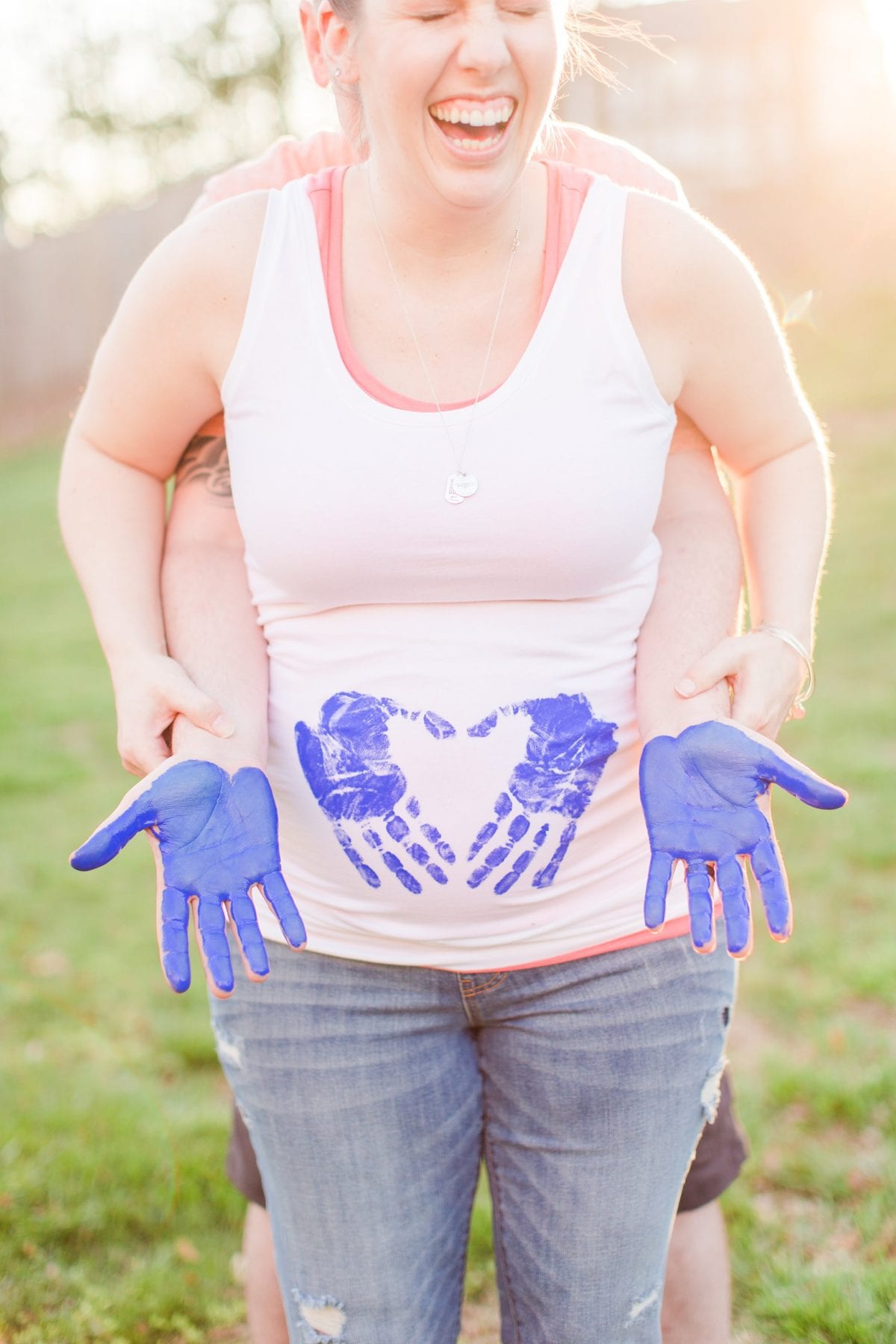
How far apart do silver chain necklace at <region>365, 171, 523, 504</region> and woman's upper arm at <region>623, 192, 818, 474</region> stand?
0.15 meters

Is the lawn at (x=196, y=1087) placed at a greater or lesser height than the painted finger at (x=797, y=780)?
lesser

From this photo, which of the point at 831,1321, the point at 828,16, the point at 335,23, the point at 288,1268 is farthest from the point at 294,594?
the point at 828,16

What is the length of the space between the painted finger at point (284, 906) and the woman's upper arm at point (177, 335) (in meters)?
0.63

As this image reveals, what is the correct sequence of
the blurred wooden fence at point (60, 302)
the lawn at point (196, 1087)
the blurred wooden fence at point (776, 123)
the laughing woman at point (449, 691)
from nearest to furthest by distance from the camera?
the laughing woman at point (449, 691)
the lawn at point (196, 1087)
the blurred wooden fence at point (776, 123)
the blurred wooden fence at point (60, 302)

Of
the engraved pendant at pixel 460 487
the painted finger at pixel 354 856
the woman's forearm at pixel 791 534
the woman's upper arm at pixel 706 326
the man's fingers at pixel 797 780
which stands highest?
the woman's upper arm at pixel 706 326

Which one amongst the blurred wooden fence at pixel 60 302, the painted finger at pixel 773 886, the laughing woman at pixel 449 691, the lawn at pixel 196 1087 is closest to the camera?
the painted finger at pixel 773 886

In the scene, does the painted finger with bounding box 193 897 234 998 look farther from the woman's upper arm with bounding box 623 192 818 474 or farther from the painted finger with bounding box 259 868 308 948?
the woman's upper arm with bounding box 623 192 818 474

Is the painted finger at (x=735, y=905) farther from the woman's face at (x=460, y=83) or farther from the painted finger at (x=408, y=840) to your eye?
the woman's face at (x=460, y=83)

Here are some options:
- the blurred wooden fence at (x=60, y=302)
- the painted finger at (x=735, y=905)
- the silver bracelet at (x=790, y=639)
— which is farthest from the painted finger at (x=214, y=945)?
the blurred wooden fence at (x=60, y=302)

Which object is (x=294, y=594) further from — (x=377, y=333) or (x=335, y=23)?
(x=335, y=23)

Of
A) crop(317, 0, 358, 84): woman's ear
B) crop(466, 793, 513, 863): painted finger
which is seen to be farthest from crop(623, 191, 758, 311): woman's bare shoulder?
crop(466, 793, 513, 863): painted finger

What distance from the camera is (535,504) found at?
1.54m

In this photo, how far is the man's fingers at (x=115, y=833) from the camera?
1.46m

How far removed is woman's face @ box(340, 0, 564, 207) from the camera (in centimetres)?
148
